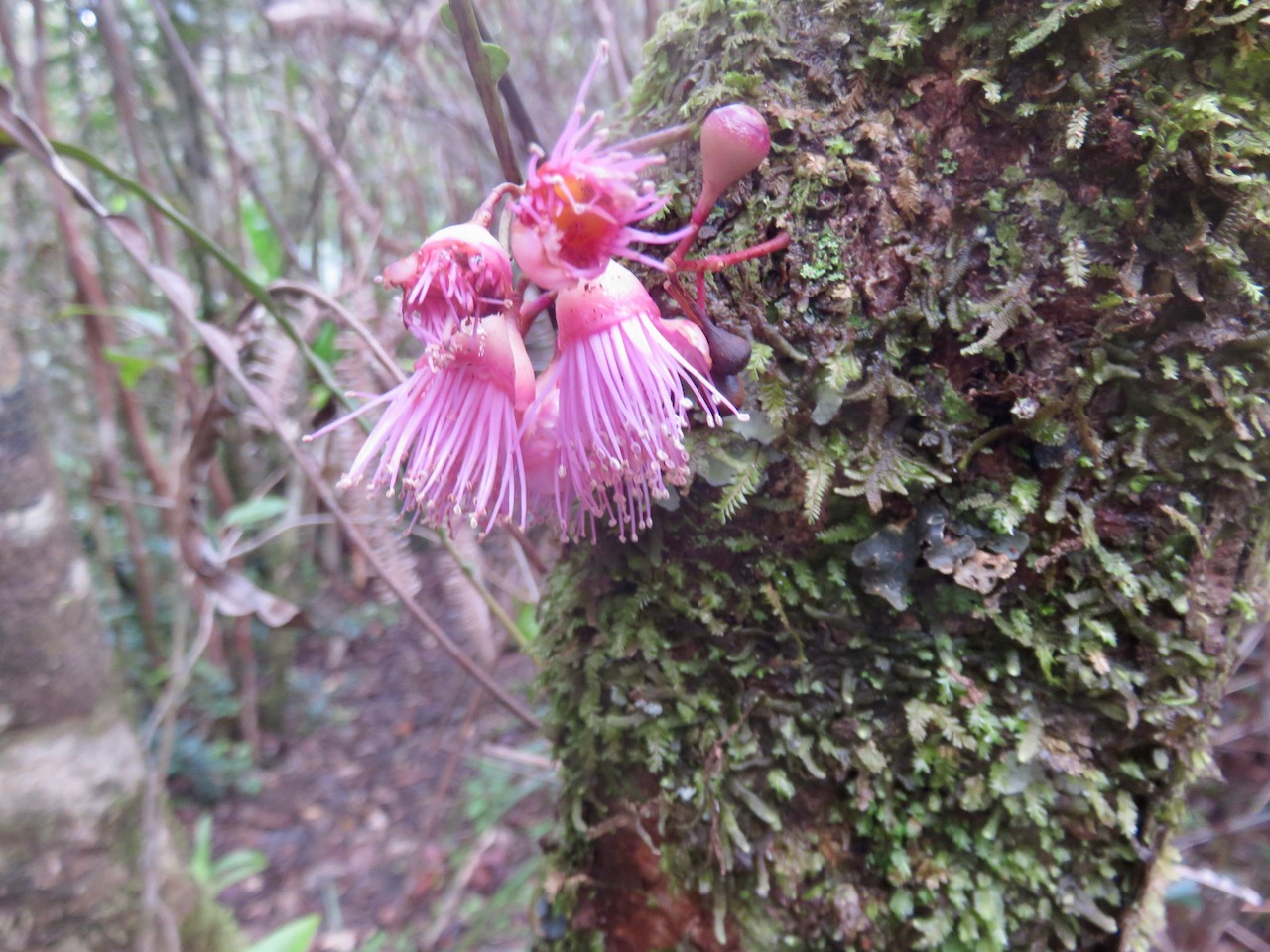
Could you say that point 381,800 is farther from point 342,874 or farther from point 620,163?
point 620,163

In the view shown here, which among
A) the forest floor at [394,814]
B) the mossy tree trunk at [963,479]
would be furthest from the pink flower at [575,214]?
the forest floor at [394,814]

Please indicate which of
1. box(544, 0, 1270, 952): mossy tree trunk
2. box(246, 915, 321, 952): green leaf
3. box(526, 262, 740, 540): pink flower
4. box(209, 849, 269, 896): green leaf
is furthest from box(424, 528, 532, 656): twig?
box(209, 849, 269, 896): green leaf

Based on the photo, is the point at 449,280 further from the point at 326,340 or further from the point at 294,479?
the point at 294,479

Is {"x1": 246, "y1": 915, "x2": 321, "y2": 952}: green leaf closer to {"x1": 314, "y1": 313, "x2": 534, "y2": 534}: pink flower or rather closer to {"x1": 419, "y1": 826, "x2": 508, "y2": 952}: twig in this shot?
{"x1": 419, "y1": 826, "x2": 508, "y2": 952}: twig

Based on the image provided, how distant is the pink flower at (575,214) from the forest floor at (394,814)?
1.89 m

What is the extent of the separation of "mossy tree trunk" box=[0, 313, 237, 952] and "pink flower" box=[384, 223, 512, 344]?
1.30 m

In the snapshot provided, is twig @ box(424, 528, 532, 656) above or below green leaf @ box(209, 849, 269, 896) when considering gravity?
above

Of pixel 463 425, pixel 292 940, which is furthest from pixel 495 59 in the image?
pixel 292 940

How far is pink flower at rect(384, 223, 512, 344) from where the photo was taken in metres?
0.70

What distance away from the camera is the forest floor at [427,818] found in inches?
98.1

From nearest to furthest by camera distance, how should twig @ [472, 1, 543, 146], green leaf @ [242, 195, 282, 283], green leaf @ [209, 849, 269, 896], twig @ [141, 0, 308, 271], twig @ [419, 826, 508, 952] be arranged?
twig @ [472, 1, 543, 146]
twig @ [141, 0, 308, 271]
twig @ [419, 826, 508, 952]
green leaf @ [209, 849, 269, 896]
green leaf @ [242, 195, 282, 283]

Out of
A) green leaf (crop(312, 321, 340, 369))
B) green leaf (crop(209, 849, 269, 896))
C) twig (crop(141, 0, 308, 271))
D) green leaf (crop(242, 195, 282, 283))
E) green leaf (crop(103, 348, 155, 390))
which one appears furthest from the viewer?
green leaf (crop(242, 195, 282, 283))

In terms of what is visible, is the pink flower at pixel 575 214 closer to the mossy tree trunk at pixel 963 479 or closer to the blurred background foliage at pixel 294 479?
the mossy tree trunk at pixel 963 479

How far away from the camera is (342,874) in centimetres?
321
